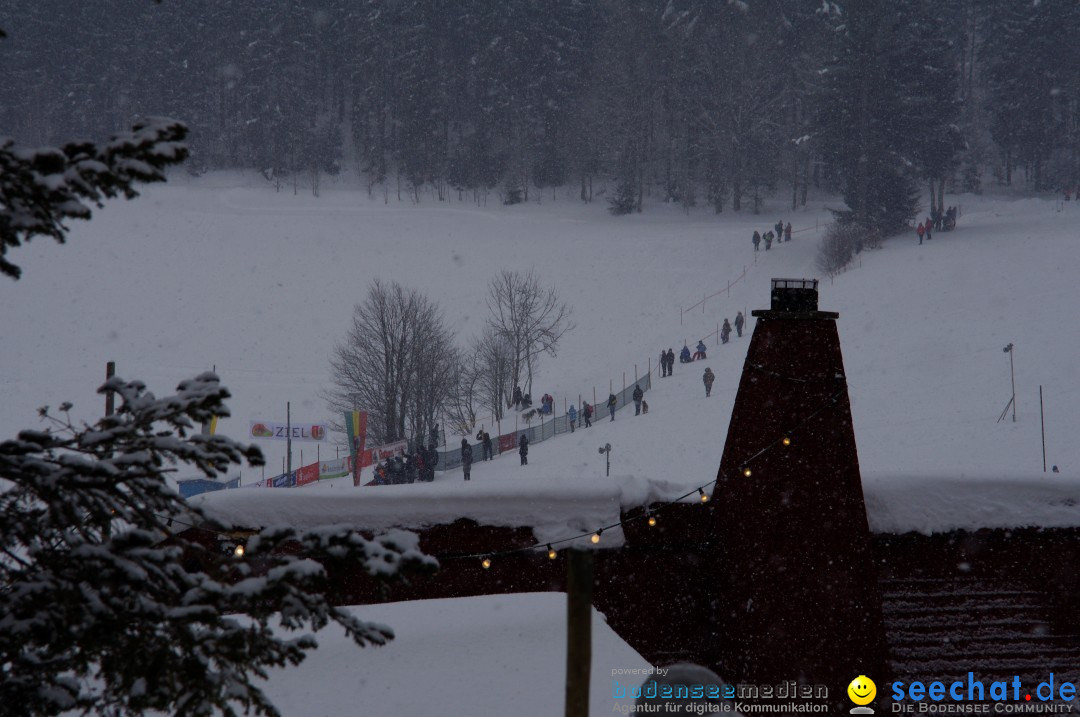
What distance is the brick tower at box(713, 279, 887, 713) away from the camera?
693 cm

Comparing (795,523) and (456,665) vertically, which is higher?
(795,523)

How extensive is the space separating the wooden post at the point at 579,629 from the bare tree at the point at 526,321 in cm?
3606

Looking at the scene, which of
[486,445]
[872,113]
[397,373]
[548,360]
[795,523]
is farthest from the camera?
[872,113]

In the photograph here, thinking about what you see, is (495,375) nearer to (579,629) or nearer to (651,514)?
(651,514)

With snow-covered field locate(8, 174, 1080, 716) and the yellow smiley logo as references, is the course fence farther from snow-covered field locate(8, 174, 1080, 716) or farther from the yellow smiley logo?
the yellow smiley logo

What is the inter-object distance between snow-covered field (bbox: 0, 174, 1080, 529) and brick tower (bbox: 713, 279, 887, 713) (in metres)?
0.68

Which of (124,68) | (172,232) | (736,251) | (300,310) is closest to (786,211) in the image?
(736,251)

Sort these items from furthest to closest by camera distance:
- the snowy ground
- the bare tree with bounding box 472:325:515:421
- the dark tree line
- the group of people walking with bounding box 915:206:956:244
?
the dark tree line
the group of people walking with bounding box 915:206:956:244
the bare tree with bounding box 472:325:515:421
the snowy ground

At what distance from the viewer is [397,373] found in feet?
118

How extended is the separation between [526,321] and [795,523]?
122 feet

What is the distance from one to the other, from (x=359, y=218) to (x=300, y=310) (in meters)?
17.7

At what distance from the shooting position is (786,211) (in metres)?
70.4

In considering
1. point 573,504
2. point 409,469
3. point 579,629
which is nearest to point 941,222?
point 409,469

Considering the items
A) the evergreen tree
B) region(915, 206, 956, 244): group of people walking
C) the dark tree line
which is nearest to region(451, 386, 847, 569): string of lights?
region(915, 206, 956, 244): group of people walking
